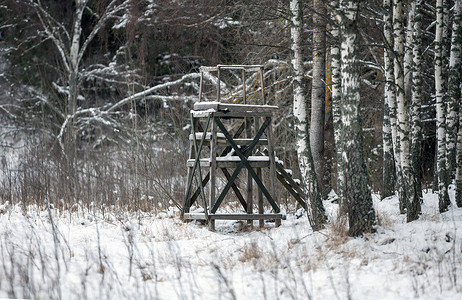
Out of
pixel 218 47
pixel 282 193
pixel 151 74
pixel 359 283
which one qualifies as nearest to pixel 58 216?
pixel 282 193

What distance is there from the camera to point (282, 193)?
39.3 feet

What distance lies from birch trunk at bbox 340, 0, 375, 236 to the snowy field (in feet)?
0.87

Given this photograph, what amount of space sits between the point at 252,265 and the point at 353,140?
2146 millimetres

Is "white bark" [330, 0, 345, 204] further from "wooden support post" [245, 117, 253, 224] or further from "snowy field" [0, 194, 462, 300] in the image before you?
"wooden support post" [245, 117, 253, 224]

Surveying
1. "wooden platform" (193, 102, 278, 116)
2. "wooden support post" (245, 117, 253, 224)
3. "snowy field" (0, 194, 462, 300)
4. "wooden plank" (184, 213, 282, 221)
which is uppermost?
"wooden platform" (193, 102, 278, 116)

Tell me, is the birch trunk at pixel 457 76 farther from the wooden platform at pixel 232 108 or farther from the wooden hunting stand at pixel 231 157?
the wooden platform at pixel 232 108

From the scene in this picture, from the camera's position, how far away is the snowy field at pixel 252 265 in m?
5.32

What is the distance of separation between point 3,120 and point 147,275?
17.4 metres

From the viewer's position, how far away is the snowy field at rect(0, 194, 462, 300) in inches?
209

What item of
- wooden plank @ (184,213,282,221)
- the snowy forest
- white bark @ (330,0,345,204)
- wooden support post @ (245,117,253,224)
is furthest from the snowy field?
white bark @ (330,0,345,204)

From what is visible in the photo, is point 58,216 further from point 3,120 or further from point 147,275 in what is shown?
point 3,120

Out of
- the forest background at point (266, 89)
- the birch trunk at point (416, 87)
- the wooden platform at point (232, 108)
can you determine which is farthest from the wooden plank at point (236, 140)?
the birch trunk at point (416, 87)

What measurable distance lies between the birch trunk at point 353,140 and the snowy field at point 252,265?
0.27 meters

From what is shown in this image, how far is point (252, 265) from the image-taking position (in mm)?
6480
